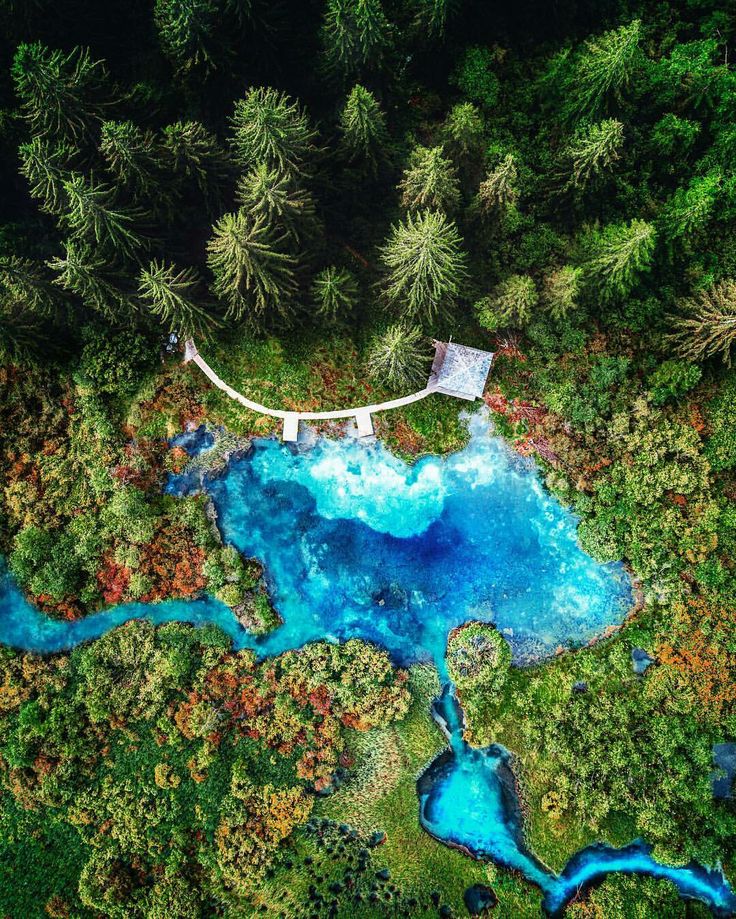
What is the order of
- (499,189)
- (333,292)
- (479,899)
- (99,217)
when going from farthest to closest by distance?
(479,899)
(333,292)
(499,189)
(99,217)

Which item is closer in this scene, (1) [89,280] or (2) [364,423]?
(1) [89,280]

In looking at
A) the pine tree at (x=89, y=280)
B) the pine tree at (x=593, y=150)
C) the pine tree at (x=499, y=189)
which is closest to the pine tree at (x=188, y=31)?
the pine tree at (x=89, y=280)

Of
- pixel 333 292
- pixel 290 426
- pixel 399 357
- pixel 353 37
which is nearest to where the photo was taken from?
pixel 353 37

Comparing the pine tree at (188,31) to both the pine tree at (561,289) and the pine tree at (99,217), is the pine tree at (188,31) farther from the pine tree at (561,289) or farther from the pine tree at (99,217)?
the pine tree at (561,289)

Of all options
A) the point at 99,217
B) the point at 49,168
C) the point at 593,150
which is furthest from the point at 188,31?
the point at 593,150

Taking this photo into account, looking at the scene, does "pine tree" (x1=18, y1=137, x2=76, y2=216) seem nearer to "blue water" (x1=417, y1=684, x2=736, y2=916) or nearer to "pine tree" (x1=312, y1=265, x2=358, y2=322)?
"pine tree" (x1=312, y1=265, x2=358, y2=322)

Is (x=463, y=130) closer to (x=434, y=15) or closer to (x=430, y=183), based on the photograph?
(x=430, y=183)

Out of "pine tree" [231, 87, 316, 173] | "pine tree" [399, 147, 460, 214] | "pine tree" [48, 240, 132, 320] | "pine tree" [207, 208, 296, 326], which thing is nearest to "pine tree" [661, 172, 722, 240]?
"pine tree" [399, 147, 460, 214]
